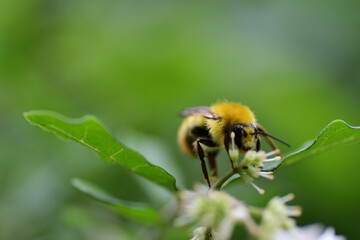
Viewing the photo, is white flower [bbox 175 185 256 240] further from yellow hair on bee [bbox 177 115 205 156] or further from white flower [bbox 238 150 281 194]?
yellow hair on bee [bbox 177 115 205 156]

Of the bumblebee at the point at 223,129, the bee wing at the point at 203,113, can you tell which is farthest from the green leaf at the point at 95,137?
the bee wing at the point at 203,113

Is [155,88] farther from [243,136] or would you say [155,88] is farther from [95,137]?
Answer: [95,137]

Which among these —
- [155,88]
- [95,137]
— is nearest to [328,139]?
[95,137]

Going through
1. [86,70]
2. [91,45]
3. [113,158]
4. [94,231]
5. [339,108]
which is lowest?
[113,158]

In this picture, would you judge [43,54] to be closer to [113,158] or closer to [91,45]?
[91,45]

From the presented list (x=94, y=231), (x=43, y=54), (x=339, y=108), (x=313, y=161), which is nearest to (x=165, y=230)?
(x=94, y=231)
